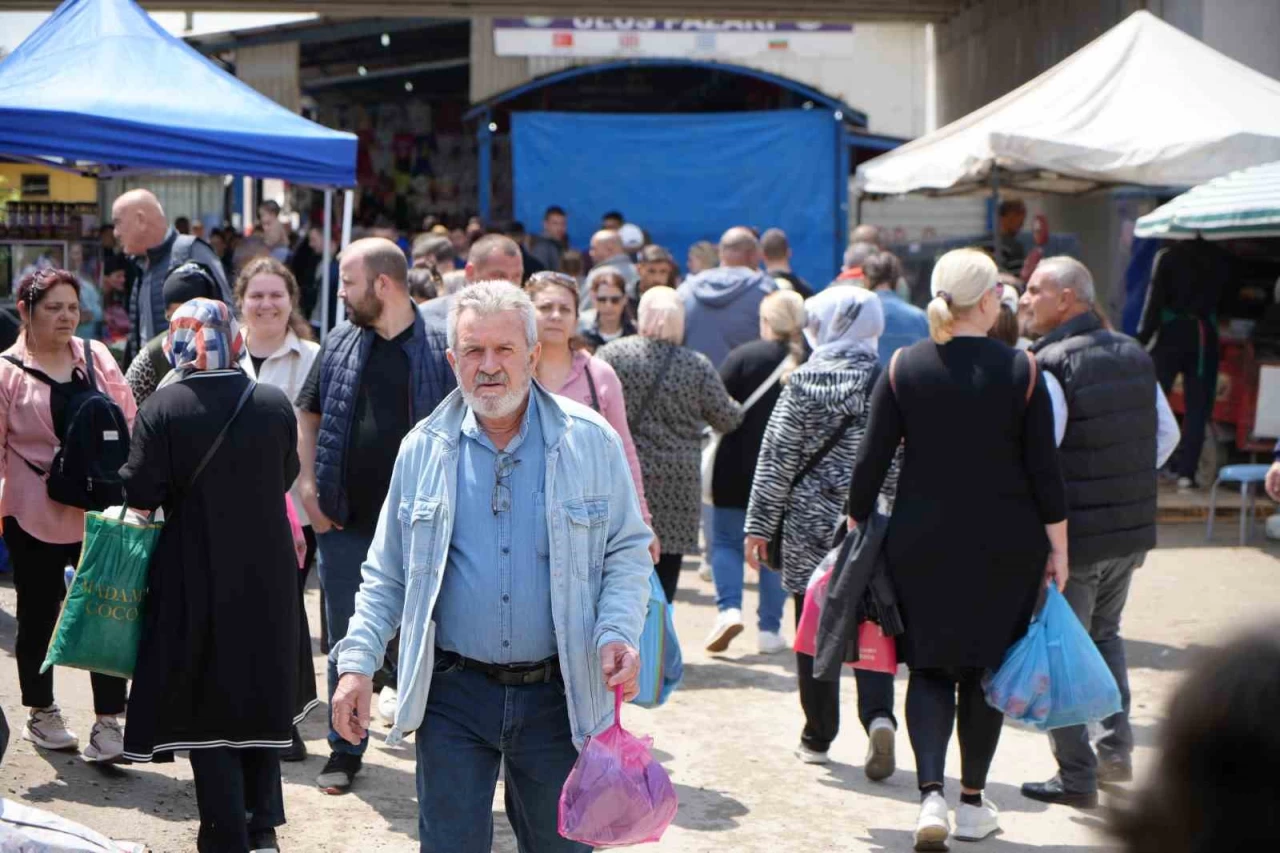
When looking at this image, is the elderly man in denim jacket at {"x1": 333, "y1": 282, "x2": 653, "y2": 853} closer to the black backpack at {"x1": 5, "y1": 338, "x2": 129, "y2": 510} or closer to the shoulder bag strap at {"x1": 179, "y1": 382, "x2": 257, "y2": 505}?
the shoulder bag strap at {"x1": 179, "y1": 382, "x2": 257, "y2": 505}

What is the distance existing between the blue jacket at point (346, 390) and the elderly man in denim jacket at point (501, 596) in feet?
5.86

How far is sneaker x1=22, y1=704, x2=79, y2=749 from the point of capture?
6156mm

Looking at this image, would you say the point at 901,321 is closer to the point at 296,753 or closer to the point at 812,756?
the point at 812,756

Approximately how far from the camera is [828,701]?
6.39m

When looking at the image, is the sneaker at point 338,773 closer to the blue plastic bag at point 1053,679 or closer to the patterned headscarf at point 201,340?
the patterned headscarf at point 201,340

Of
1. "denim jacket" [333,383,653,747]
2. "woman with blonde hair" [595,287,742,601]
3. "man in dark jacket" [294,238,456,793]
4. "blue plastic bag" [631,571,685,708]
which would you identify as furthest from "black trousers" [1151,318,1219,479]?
"denim jacket" [333,383,653,747]

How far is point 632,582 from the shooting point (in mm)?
3797

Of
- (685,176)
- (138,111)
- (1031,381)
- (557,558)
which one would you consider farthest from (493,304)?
(685,176)

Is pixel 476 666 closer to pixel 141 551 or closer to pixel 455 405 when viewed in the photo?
pixel 455 405

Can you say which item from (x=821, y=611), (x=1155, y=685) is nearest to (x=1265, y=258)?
(x=1155, y=685)

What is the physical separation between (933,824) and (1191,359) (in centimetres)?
780

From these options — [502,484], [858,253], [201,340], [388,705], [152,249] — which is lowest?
[388,705]

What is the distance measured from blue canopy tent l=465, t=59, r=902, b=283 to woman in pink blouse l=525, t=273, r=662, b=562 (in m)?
13.5

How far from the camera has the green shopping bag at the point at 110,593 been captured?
489cm
